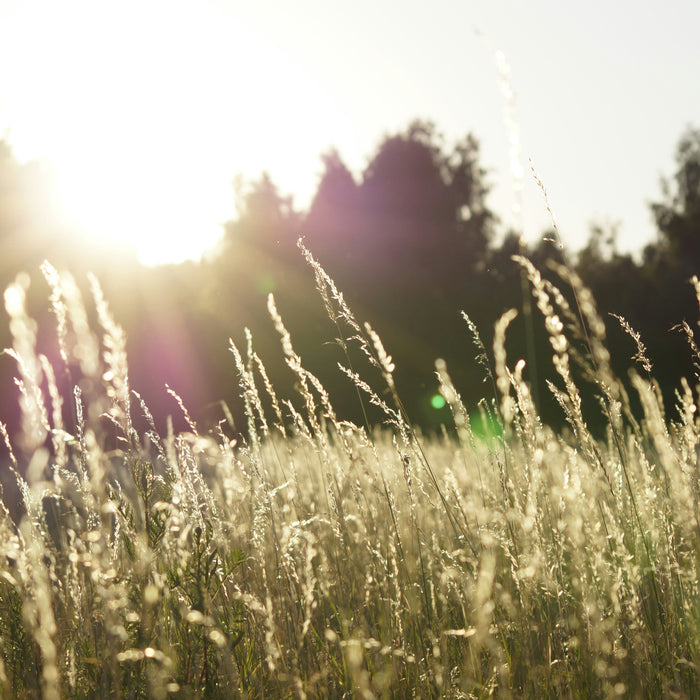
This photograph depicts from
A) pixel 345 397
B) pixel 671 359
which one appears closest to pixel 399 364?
pixel 345 397

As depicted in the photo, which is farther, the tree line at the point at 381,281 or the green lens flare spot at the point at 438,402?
the tree line at the point at 381,281

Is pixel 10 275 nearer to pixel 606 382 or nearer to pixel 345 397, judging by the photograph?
pixel 345 397

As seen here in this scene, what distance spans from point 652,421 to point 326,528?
55.0 inches

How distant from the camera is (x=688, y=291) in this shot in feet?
48.7

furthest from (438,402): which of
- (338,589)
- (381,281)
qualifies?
(338,589)

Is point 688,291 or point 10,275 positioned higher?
point 10,275

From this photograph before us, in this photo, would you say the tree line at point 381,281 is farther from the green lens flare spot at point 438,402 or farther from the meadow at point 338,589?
the meadow at point 338,589

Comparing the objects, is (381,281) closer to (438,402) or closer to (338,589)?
(438,402)

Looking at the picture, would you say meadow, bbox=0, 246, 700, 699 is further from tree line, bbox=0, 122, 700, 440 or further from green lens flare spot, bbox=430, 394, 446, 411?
tree line, bbox=0, 122, 700, 440

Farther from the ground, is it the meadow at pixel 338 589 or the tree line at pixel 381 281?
the tree line at pixel 381 281

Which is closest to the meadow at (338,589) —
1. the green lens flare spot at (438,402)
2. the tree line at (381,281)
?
the green lens flare spot at (438,402)

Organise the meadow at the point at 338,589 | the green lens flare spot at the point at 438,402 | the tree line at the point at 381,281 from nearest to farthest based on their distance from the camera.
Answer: the meadow at the point at 338,589 < the green lens flare spot at the point at 438,402 < the tree line at the point at 381,281

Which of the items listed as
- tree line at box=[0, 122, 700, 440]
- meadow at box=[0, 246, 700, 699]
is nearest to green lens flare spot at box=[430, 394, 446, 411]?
tree line at box=[0, 122, 700, 440]

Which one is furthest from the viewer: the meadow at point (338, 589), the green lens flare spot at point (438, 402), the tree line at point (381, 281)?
the tree line at point (381, 281)
